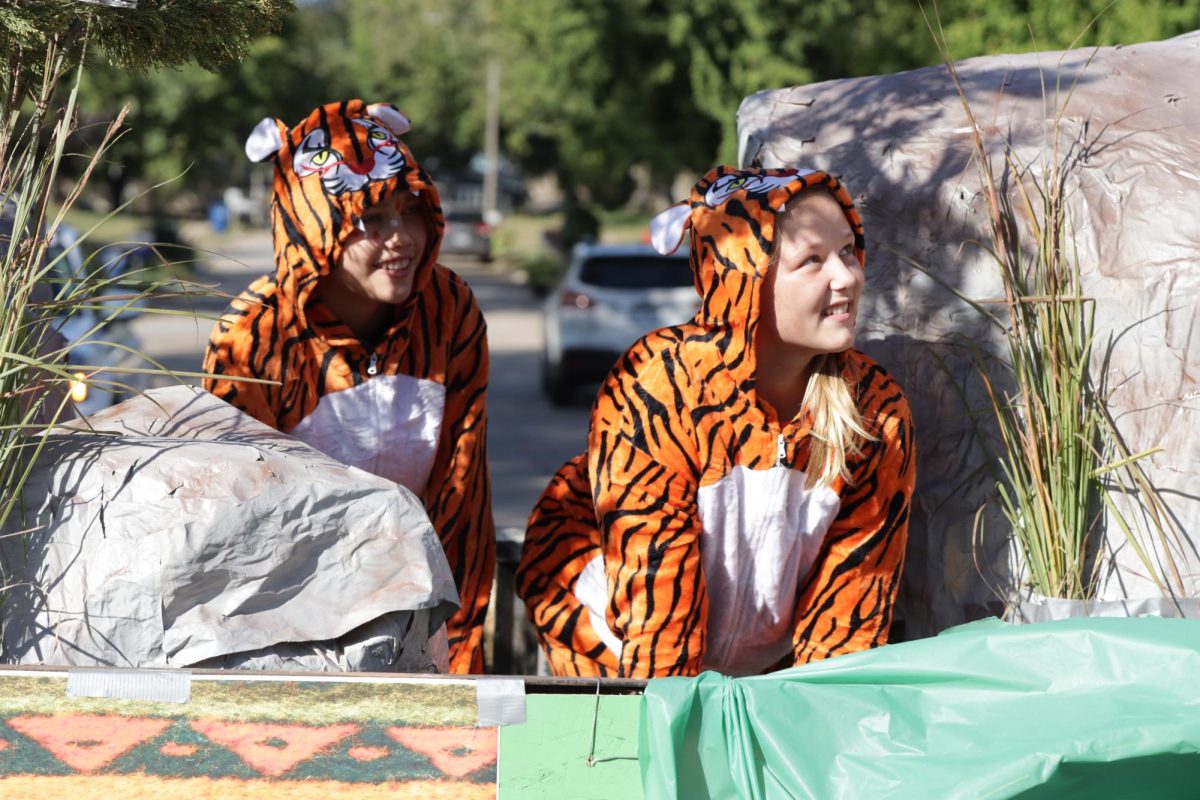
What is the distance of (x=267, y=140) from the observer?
2873 mm

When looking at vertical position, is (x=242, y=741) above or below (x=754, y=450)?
below

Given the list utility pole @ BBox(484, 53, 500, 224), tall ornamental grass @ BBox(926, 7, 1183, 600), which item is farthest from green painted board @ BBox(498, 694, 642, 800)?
utility pole @ BBox(484, 53, 500, 224)

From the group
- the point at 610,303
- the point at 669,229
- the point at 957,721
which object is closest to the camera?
the point at 957,721

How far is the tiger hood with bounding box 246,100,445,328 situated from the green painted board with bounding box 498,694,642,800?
1.07 m

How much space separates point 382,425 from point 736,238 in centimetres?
89

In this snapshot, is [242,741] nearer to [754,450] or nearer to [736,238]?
[754,450]

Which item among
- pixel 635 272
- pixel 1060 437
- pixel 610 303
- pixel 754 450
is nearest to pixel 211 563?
pixel 754 450

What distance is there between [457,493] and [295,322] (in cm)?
52

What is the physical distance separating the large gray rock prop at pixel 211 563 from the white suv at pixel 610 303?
10.7m

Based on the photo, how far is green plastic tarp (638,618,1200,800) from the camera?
2.07 m

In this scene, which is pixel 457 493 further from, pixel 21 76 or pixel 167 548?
pixel 21 76

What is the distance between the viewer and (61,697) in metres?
2.14

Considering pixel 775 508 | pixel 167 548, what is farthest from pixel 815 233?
pixel 167 548

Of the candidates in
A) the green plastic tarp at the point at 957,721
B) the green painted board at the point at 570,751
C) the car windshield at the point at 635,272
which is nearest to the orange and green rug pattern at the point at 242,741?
the green painted board at the point at 570,751
